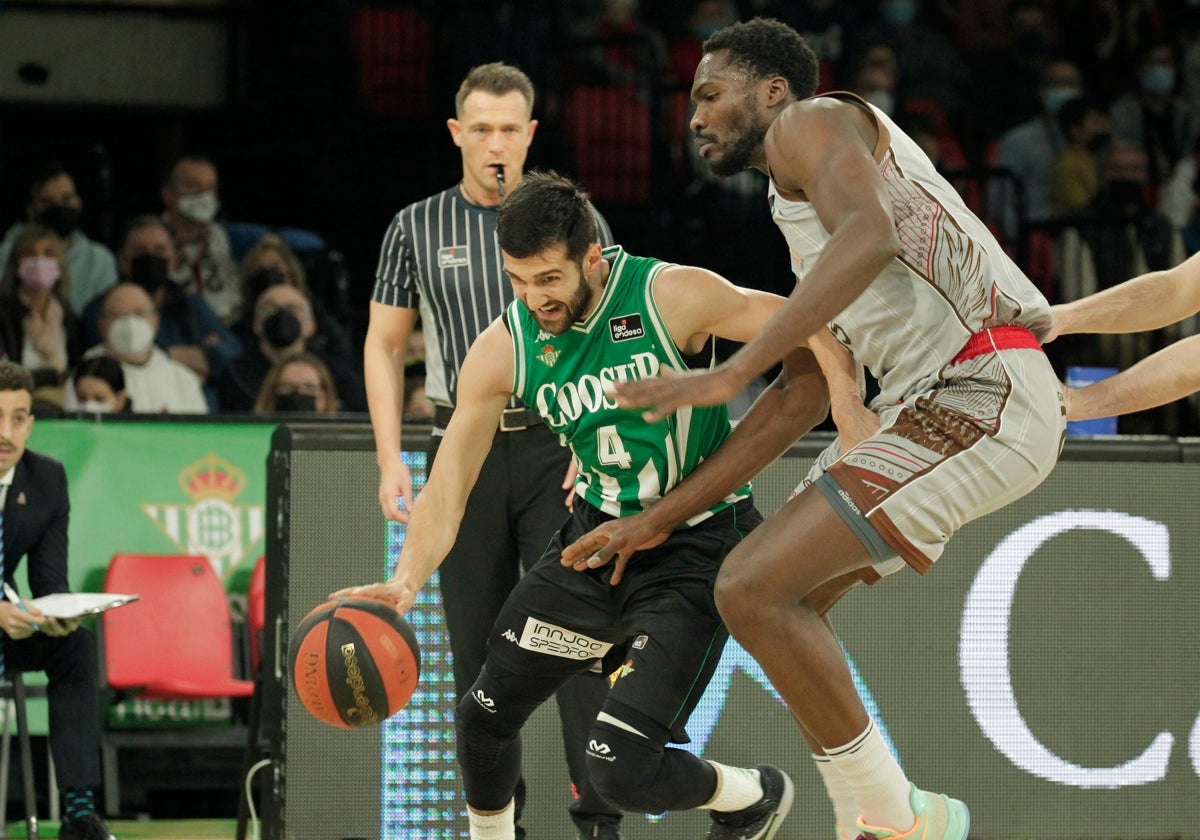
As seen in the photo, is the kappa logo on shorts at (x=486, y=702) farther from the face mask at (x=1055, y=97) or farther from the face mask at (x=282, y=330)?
the face mask at (x=1055, y=97)

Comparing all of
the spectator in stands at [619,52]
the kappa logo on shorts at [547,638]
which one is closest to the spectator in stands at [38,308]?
the spectator in stands at [619,52]

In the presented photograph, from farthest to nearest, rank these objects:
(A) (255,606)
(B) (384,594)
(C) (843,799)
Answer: (A) (255,606) < (B) (384,594) < (C) (843,799)

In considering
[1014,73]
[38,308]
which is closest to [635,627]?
[38,308]

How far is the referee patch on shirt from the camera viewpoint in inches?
204

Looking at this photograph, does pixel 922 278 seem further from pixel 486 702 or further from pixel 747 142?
pixel 486 702

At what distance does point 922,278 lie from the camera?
3.84m

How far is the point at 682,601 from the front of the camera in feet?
14.0

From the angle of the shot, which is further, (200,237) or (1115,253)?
(1115,253)

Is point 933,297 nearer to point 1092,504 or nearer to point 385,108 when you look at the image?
point 1092,504

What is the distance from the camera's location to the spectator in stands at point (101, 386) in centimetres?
813

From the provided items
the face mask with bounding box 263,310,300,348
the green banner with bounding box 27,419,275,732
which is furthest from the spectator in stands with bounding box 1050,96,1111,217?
the green banner with bounding box 27,419,275,732

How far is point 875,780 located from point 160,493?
13.3 feet

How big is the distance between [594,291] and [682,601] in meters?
0.81

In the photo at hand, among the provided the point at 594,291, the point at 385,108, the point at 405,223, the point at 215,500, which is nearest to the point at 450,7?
the point at 385,108
